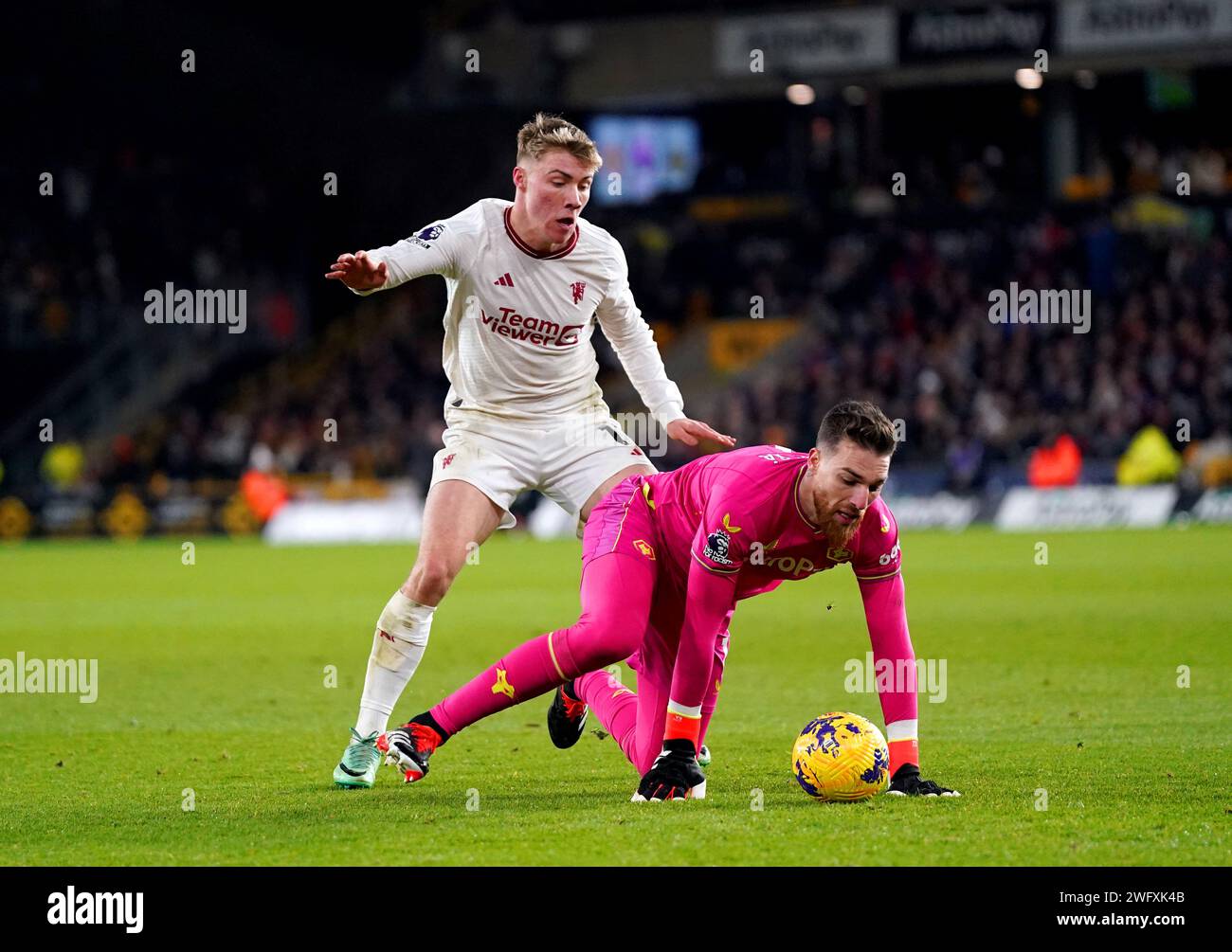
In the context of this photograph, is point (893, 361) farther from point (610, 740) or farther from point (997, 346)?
point (610, 740)

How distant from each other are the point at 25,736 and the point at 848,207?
1065 inches

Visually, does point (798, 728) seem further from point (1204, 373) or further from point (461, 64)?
point (461, 64)

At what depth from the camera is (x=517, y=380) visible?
775 centimetres

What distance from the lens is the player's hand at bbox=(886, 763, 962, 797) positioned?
6.56 meters

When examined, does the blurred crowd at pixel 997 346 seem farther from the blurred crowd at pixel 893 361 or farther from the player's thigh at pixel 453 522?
the player's thigh at pixel 453 522

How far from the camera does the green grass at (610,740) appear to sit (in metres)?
5.78

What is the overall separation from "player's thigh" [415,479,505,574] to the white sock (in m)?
0.24

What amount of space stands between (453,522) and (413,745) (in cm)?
97

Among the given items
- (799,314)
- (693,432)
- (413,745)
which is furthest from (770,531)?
(799,314)

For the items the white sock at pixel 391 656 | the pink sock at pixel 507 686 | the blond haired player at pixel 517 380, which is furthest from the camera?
the white sock at pixel 391 656

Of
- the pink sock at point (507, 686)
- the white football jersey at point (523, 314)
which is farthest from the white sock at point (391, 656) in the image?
the white football jersey at point (523, 314)

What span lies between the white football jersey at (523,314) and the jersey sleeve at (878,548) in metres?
1.51

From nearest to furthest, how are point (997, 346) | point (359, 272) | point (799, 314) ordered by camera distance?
1. point (359, 272)
2. point (997, 346)
3. point (799, 314)

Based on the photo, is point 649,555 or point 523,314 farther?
point 523,314
